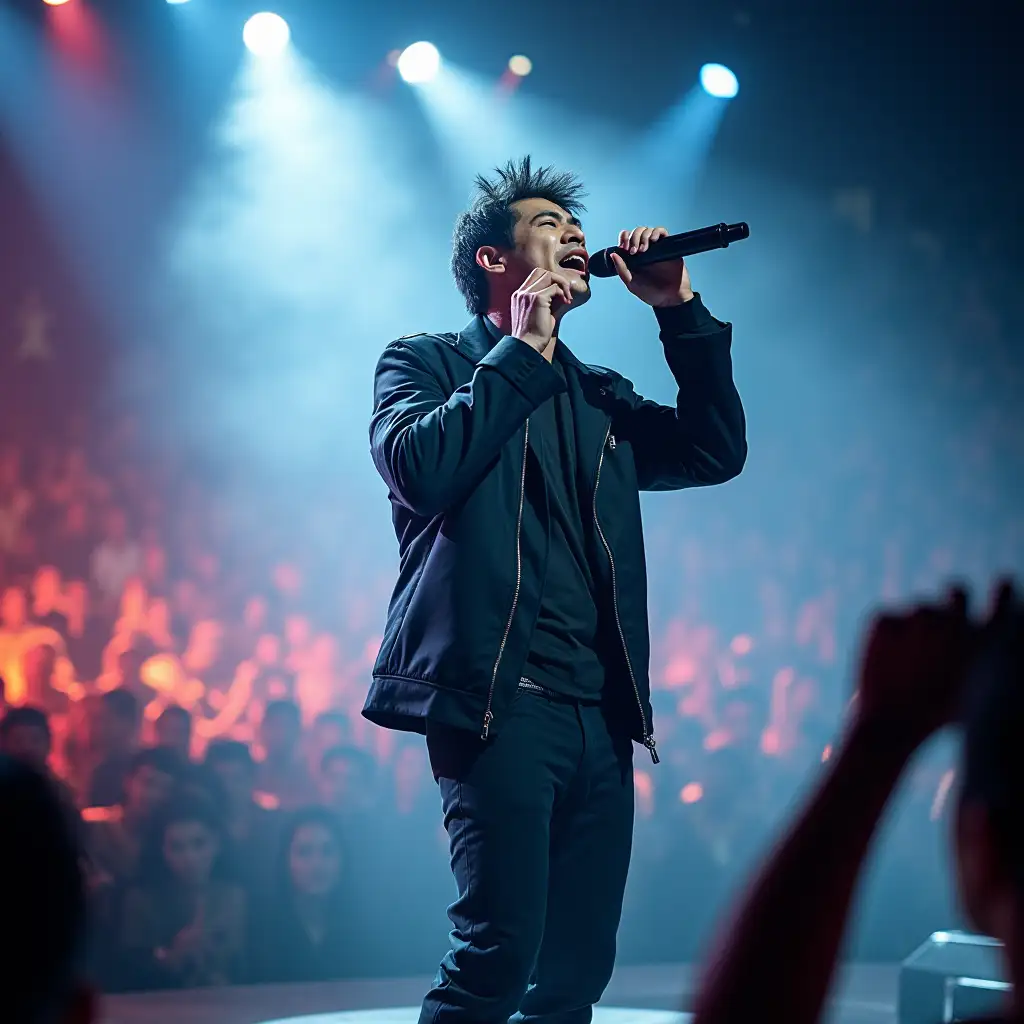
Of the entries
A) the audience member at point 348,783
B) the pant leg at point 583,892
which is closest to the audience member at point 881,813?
the pant leg at point 583,892

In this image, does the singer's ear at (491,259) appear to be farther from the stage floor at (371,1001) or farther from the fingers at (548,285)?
the stage floor at (371,1001)

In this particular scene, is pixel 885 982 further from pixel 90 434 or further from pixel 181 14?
pixel 181 14

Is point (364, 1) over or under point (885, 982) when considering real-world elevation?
over

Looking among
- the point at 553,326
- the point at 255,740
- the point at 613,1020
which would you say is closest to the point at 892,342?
the point at 255,740

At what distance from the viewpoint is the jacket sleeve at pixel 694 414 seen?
166 centimetres

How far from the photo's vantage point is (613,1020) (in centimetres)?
225

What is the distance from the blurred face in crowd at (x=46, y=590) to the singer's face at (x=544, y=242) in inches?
105

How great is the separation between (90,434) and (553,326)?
288cm

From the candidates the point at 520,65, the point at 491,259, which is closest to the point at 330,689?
the point at 520,65

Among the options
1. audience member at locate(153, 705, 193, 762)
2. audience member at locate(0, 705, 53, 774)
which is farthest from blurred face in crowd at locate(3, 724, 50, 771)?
audience member at locate(153, 705, 193, 762)

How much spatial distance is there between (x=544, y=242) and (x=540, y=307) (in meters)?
0.24

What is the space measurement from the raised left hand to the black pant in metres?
0.56

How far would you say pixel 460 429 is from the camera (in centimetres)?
140

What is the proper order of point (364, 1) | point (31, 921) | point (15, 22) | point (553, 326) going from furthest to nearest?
point (364, 1) → point (15, 22) → point (553, 326) → point (31, 921)
